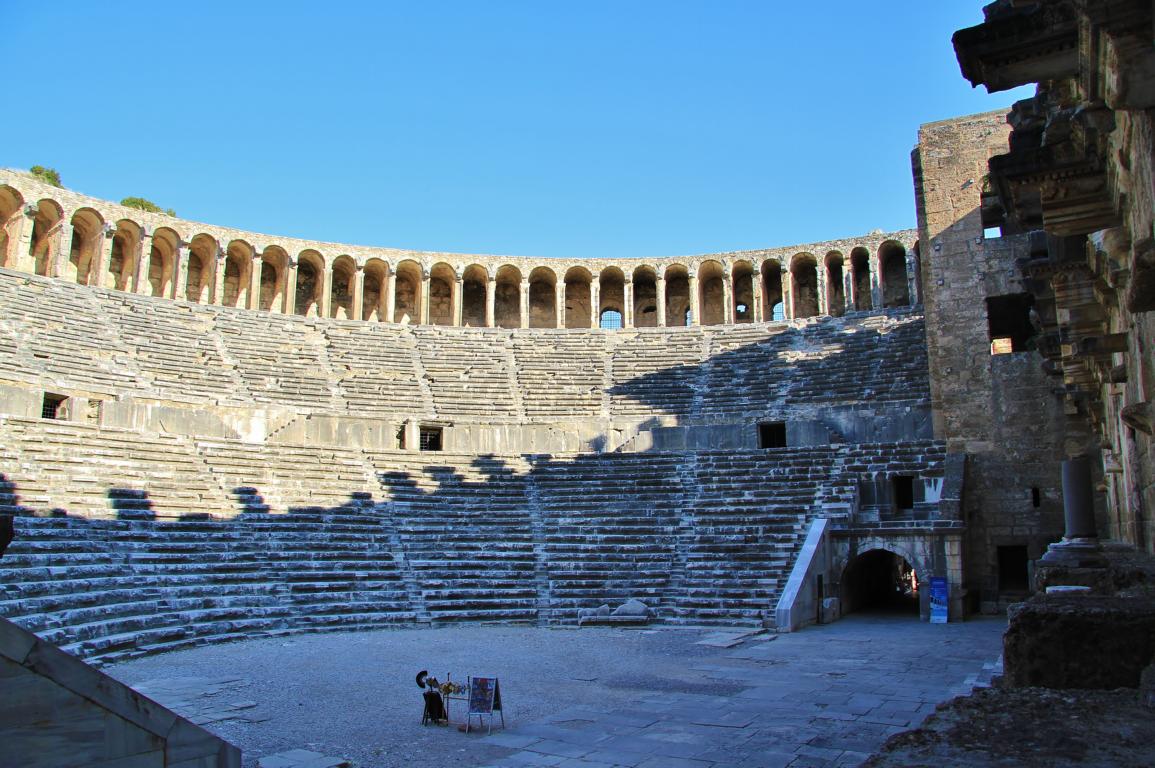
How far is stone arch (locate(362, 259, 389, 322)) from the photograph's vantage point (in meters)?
32.5

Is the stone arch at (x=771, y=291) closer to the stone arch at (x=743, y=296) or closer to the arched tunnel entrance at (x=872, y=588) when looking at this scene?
the stone arch at (x=743, y=296)

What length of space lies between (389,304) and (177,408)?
12273mm

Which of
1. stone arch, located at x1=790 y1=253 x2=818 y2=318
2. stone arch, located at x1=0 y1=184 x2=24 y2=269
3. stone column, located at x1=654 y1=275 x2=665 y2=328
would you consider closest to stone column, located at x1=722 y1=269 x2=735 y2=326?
stone column, located at x1=654 y1=275 x2=665 y2=328

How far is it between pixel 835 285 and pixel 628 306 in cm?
838

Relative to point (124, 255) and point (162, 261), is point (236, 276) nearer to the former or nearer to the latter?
point (162, 261)

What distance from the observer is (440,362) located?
27984mm

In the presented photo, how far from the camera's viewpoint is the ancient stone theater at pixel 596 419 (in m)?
7.61

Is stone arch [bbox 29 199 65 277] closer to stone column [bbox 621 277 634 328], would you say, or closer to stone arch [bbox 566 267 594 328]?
stone arch [bbox 566 267 594 328]

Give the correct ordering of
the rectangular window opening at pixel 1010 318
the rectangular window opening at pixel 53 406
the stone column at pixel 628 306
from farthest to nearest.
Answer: the stone column at pixel 628 306, the rectangular window opening at pixel 53 406, the rectangular window opening at pixel 1010 318

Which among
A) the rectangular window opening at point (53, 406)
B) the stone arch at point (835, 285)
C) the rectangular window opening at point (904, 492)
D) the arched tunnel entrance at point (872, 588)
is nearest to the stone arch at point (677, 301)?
the stone arch at point (835, 285)

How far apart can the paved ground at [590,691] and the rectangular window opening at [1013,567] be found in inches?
223

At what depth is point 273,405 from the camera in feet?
73.1

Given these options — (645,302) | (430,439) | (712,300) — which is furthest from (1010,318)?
(645,302)

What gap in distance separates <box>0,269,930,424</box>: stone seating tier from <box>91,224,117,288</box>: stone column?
1856mm
